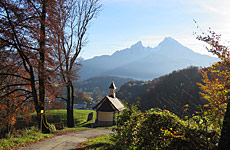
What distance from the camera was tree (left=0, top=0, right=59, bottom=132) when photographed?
33.7 ft

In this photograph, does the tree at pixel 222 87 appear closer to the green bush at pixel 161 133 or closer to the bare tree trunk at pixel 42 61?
the green bush at pixel 161 133

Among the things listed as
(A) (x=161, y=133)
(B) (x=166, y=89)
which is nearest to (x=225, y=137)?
(A) (x=161, y=133)

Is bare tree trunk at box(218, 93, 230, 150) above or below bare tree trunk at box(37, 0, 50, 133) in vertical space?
below

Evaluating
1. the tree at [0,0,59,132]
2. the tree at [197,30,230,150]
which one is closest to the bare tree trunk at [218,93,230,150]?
the tree at [197,30,230,150]

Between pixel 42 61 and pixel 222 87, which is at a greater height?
pixel 42 61

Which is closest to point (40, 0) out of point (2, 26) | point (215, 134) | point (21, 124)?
point (2, 26)

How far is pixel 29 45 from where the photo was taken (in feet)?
37.2

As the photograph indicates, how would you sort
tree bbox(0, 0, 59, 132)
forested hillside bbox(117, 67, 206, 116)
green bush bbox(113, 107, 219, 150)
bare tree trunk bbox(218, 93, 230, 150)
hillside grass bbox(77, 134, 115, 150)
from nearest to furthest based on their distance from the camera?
bare tree trunk bbox(218, 93, 230, 150), green bush bbox(113, 107, 219, 150), hillside grass bbox(77, 134, 115, 150), tree bbox(0, 0, 59, 132), forested hillside bbox(117, 67, 206, 116)

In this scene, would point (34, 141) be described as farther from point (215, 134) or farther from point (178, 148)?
point (215, 134)

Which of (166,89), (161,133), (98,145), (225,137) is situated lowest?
(98,145)

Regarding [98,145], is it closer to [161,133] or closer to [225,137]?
[161,133]

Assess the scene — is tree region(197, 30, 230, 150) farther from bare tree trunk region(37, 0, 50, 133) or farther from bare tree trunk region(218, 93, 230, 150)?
bare tree trunk region(37, 0, 50, 133)

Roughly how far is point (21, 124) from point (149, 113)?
28800 mm

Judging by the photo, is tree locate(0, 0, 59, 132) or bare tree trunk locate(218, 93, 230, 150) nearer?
bare tree trunk locate(218, 93, 230, 150)
